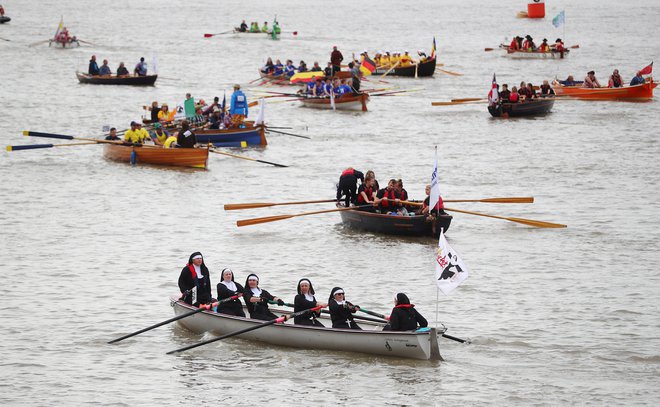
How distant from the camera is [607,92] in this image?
4738 cm

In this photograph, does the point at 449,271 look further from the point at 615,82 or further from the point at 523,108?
the point at 615,82

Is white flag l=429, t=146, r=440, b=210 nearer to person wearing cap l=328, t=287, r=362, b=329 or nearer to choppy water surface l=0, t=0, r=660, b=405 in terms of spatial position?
choppy water surface l=0, t=0, r=660, b=405

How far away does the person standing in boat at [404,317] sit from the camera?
16.7 metres

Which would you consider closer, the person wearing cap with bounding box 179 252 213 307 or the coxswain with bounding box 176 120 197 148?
the person wearing cap with bounding box 179 252 213 307

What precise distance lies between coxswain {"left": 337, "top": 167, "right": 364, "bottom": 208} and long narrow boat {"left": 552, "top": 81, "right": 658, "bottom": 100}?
75.9ft

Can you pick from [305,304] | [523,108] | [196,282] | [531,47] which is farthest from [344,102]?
[305,304]

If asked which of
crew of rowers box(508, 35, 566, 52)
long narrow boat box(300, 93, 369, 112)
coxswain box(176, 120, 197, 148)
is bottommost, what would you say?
coxswain box(176, 120, 197, 148)

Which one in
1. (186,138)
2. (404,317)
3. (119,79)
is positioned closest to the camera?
(404,317)

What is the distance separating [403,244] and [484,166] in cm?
1086

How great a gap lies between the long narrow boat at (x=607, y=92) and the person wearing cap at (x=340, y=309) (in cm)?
3162

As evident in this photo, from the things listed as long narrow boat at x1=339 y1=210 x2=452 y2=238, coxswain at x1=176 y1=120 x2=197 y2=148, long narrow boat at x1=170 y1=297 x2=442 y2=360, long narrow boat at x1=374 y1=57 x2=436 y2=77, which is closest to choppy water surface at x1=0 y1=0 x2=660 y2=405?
long narrow boat at x1=170 y1=297 x2=442 y2=360

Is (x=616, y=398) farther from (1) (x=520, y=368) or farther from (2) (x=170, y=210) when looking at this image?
(2) (x=170, y=210)

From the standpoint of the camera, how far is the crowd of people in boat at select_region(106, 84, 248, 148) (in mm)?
34250

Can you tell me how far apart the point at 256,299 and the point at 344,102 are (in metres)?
28.5
